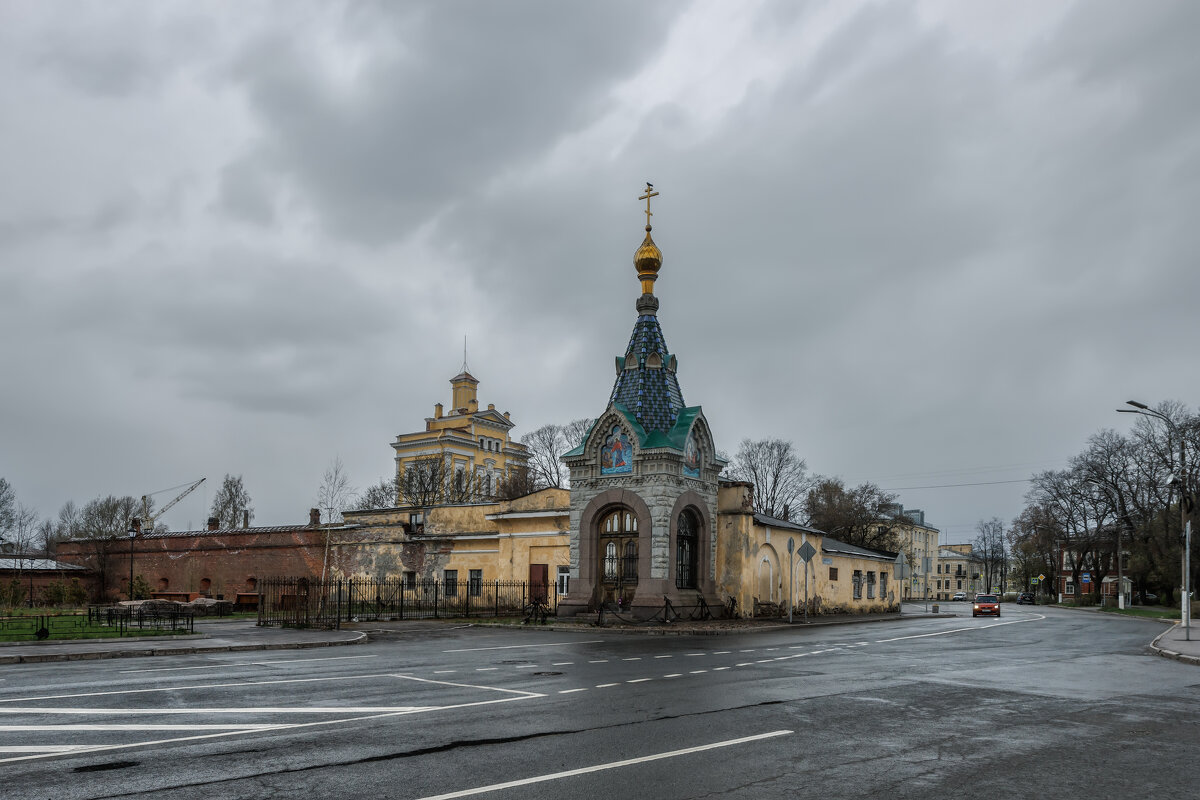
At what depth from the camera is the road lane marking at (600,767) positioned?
6.79 metres

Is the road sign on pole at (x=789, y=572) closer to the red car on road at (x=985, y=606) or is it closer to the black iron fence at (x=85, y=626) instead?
the red car on road at (x=985, y=606)

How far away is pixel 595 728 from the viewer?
9648 mm

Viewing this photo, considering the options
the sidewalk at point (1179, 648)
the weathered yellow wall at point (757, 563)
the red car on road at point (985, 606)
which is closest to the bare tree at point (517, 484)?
the weathered yellow wall at point (757, 563)

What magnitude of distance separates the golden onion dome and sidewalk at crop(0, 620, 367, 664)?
1805cm

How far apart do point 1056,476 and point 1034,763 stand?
74046 millimetres

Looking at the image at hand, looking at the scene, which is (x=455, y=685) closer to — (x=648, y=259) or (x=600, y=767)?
(x=600, y=767)

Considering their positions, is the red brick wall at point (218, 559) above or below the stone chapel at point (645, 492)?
below

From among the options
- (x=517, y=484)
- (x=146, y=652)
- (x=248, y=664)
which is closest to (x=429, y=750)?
(x=248, y=664)

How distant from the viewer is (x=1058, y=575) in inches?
3514

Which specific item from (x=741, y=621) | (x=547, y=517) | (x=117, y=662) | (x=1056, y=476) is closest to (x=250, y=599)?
(x=547, y=517)

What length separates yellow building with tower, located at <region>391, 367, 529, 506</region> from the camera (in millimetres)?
71438

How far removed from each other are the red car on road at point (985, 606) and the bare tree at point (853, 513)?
27627mm

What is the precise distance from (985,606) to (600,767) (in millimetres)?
42690

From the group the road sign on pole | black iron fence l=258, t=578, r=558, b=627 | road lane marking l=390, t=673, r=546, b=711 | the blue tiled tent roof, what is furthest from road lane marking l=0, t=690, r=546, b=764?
the road sign on pole
